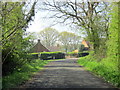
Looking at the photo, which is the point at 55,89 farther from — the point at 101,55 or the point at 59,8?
the point at 59,8

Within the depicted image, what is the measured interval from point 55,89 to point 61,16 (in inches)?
592

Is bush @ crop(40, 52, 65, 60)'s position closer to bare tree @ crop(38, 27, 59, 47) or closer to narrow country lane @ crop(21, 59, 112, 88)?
bare tree @ crop(38, 27, 59, 47)

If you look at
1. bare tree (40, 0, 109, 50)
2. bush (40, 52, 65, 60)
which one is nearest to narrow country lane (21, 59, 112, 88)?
bare tree (40, 0, 109, 50)

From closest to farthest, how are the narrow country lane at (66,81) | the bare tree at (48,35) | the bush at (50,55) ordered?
the narrow country lane at (66,81)
the bare tree at (48,35)
the bush at (50,55)

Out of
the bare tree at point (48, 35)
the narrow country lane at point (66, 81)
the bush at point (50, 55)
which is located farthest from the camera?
the bush at point (50, 55)

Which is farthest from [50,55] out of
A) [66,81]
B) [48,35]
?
[66,81]

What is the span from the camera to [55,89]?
6234 mm

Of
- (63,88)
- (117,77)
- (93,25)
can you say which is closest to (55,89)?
(63,88)

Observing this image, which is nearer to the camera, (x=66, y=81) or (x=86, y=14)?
(x=66, y=81)

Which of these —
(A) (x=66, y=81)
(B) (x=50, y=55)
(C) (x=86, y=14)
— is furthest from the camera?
(B) (x=50, y=55)

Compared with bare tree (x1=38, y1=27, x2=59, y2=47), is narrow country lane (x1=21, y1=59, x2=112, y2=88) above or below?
below

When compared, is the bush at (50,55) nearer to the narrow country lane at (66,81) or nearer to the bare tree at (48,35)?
the bare tree at (48,35)

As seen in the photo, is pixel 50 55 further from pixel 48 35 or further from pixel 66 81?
pixel 66 81

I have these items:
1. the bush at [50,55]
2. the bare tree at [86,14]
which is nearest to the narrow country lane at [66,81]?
the bare tree at [86,14]
